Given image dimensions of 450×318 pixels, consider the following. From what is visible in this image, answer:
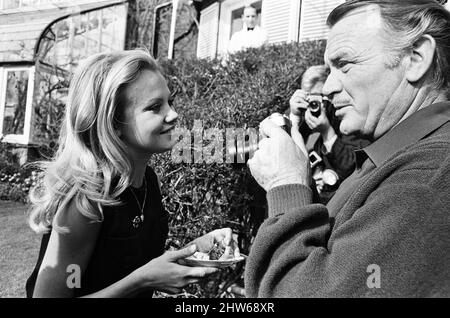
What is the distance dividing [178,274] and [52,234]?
561mm

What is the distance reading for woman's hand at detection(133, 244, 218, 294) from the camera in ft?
5.65

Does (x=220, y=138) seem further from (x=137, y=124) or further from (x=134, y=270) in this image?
(x=134, y=270)

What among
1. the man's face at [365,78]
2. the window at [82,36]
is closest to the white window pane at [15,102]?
the window at [82,36]

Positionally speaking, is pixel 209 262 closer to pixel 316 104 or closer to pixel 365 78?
pixel 365 78

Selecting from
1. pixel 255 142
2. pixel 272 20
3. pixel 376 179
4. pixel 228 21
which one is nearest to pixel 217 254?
pixel 255 142

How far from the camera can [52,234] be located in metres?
1.68

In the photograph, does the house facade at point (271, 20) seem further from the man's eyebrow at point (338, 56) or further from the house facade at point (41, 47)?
the man's eyebrow at point (338, 56)

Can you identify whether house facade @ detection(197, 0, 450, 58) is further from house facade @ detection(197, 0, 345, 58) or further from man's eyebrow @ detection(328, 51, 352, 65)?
man's eyebrow @ detection(328, 51, 352, 65)

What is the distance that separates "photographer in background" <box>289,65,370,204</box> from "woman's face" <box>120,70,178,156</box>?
1217mm

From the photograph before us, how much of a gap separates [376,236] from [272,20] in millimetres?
9769

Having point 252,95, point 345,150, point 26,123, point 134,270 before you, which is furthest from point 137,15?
point 134,270

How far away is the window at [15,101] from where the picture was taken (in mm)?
10180

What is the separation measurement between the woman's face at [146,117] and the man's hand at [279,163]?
74 centimetres

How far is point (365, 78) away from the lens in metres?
1.39
